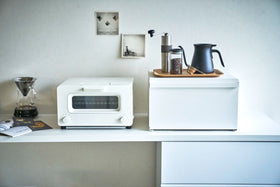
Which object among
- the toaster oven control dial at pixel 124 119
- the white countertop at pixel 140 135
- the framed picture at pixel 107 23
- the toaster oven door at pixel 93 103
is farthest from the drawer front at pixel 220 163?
the framed picture at pixel 107 23

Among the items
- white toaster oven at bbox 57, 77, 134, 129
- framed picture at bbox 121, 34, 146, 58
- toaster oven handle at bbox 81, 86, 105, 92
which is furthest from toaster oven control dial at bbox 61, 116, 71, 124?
framed picture at bbox 121, 34, 146, 58

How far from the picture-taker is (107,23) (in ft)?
7.00

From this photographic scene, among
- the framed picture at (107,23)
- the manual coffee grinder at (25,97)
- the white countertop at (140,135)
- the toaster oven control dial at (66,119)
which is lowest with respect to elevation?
the white countertop at (140,135)

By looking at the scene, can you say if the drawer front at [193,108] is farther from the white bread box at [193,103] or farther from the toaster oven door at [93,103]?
the toaster oven door at [93,103]

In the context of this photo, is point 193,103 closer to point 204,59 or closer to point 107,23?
point 204,59

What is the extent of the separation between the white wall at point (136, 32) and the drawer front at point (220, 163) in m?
0.50

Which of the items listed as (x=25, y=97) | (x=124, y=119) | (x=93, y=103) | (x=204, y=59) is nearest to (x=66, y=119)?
(x=93, y=103)

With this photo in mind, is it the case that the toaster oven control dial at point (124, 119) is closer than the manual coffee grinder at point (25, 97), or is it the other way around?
the toaster oven control dial at point (124, 119)

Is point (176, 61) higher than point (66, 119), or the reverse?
point (176, 61)

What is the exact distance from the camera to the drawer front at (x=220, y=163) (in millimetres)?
1775

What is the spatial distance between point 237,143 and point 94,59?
39.4 inches

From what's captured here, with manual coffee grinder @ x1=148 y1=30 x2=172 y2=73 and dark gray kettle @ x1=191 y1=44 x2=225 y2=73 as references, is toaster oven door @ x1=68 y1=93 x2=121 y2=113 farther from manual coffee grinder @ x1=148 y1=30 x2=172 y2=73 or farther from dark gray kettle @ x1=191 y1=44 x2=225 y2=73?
dark gray kettle @ x1=191 y1=44 x2=225 y2=73

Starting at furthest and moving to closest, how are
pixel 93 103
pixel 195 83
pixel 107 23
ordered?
pixel 107 23, pixel 93 103, pixel 195 83

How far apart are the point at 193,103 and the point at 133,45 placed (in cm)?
60
